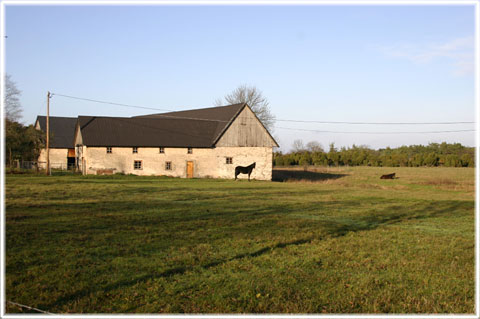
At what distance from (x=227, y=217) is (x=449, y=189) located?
26625 millimetres

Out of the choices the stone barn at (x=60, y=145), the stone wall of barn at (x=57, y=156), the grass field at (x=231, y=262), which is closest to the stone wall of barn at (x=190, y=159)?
the stone barn at (x=60, y=145)

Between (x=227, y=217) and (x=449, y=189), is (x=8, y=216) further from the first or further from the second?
(x=449, y=189)

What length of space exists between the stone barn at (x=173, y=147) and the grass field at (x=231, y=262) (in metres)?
27.1

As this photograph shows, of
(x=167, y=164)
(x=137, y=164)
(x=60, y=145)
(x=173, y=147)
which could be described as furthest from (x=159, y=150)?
(x=60, y=145)

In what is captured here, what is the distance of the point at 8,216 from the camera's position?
1338 cm

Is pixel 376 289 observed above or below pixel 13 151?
below

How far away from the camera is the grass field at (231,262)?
6.76 metres

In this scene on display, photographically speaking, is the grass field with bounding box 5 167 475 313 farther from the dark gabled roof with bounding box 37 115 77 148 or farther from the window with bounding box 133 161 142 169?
the dark gabled roof with bounding box 37 115 77 148

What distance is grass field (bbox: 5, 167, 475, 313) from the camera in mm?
6758

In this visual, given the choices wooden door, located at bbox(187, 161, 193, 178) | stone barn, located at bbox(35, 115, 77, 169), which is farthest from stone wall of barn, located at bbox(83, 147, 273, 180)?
stone barn, located at bbox(35, 115, 77, 169)

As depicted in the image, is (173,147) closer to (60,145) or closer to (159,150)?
(159,150)

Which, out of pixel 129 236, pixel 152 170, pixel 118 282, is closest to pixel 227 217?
pixel 129 236

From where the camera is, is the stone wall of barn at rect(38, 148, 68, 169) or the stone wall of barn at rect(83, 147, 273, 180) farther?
the stone wall of barn at rect(38, 148, 68, 169)

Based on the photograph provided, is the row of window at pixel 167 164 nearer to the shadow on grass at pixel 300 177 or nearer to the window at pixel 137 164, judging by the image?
the window at pixel 137 164
